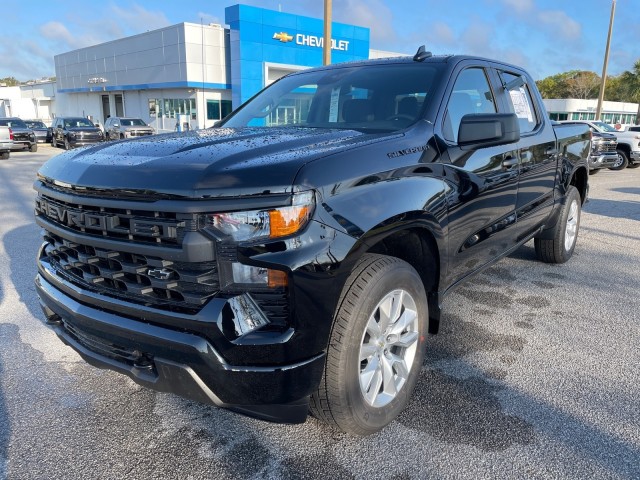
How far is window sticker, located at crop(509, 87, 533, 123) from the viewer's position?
13.4ft

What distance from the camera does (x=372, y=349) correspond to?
7.95 ft

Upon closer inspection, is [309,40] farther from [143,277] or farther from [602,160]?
[143,277]

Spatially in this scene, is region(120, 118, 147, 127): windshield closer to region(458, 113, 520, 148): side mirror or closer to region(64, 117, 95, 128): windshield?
region(64, 117, 95, 128): windshield

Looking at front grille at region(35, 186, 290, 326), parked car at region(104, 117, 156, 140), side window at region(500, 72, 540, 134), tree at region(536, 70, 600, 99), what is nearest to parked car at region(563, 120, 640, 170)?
side window at region(500, 72, 540, 134)

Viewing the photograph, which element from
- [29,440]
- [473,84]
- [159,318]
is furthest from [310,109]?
[29,440]

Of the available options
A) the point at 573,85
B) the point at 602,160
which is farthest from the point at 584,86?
the point at 602,160

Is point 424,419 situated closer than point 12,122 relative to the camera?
Yes

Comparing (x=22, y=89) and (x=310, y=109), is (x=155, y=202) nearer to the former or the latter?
(x=310, y=109)

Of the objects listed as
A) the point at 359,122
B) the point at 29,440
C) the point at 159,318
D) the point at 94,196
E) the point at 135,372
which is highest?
the point at 359,122

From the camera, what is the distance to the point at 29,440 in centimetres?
251

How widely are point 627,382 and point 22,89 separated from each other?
79577mm

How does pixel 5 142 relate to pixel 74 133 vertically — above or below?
below

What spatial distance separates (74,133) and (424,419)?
26138 millimetres

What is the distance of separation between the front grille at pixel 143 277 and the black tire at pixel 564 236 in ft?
13.9
